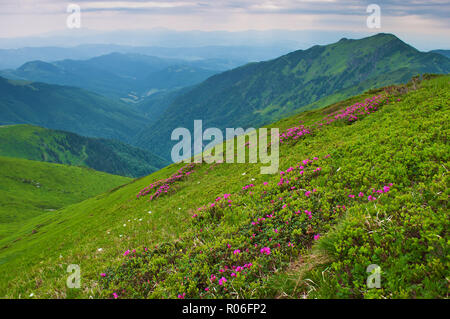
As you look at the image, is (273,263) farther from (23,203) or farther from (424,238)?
(23,203)

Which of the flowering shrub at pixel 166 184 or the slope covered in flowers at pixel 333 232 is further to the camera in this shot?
the flowering shrub at pixel 166 184

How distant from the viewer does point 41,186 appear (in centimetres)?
14900

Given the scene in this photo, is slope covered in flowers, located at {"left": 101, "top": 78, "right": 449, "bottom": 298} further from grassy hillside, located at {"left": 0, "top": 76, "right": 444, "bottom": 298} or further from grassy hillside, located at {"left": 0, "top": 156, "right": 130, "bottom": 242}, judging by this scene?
grassy hillside, located at {"left": 0, "top": 156, "right": 130, "bottom": 242}

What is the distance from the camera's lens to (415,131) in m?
11.9

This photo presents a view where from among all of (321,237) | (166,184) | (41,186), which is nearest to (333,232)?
(321,237)

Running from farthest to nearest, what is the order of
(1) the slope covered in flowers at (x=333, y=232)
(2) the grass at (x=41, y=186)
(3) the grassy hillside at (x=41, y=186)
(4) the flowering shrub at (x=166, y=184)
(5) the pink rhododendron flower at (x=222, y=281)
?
(3) the grassy hillside at (x=41, y=186), (2) the grass at (x=41, y=186), (4) the flowering shrub at (x=166, y=184), (5) the pink rhododendron flower at (x=222, y=281), (1) the slope covered in flowers at (x=333, y=232)

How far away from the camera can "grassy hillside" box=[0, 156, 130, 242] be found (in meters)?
114

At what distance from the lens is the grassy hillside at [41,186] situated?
11406cm

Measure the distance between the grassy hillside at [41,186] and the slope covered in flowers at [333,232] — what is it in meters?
121

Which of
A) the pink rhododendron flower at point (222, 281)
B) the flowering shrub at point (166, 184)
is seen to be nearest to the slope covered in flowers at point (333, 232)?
the pink rhododendron flower at point (222, 281)

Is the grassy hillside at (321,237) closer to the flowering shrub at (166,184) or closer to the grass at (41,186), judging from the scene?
the flowering shrub at (166,184)

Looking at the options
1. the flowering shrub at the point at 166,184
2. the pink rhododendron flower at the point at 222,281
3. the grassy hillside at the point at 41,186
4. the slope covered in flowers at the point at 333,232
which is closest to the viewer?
the slope covered in flowers at the point at 333,232
